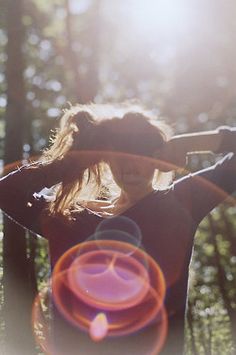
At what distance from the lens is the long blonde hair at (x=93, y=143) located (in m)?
2.87

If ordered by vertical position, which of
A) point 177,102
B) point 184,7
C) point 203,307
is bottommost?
point 203,307

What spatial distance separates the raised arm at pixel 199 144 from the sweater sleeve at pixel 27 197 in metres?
0.60

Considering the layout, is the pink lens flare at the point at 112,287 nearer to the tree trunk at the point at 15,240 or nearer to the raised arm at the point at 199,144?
the raised arm at the point at 199,144

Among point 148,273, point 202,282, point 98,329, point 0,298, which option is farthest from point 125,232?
point 202,282

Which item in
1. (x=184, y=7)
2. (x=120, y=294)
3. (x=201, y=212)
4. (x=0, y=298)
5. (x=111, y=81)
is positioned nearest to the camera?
(x=120, y=294)

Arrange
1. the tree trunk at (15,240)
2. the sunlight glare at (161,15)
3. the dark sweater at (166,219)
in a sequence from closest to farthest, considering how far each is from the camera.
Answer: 1. the dark sweater at (166,219)
2. the tree trunk at (15,240)
3. the sunlight glare at (161,15)

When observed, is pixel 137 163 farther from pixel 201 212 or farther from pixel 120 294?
pixel 120 294

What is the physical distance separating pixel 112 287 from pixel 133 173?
1.79 feet

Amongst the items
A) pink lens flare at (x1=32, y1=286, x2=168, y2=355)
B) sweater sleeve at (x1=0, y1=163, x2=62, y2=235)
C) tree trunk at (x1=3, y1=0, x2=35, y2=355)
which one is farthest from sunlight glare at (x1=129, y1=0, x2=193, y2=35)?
pink lens flare at (x1=32, y1=286, x2=168, y2=355)

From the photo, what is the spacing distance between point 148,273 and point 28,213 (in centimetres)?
67

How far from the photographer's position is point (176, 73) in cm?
2128

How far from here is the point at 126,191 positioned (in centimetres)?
291

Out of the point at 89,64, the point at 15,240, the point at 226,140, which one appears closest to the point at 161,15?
the point at 89,64

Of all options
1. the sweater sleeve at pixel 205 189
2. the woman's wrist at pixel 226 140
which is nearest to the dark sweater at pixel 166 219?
the sweater sleeve at pixel 205 189
